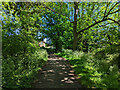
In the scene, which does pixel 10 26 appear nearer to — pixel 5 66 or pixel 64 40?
pixel 5 66

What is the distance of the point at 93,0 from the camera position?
11.2m

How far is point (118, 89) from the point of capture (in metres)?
3.61

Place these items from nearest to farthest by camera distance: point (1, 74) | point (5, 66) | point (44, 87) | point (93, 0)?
1. point (1, 74)
2. point (5, 66)
3. point (44, 87)
4. point (93, 0)

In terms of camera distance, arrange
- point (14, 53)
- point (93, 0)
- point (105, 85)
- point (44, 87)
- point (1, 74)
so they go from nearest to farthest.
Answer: point (1, 74)
point (105, 85)
point (44, 87)
point (14, 53)
point (93, 0)

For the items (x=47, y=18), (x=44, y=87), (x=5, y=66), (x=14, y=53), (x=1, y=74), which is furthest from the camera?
(x=47, y=18)

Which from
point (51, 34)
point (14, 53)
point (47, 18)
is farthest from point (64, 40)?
point (14, 53)

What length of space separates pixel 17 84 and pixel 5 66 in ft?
2.72

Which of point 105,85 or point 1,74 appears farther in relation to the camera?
point 105,85

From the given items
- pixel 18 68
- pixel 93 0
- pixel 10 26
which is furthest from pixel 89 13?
pixel 18 68

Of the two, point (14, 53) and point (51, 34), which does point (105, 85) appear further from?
point (51, 34)

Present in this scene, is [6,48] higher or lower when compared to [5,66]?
higher

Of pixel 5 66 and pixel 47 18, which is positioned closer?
pixel 5 66

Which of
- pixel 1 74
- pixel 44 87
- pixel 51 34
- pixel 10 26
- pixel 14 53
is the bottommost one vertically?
pixel 44 87

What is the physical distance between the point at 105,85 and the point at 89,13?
984 centimetres
